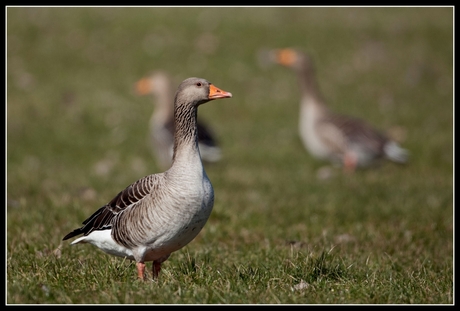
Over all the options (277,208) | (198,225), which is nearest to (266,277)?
(198,225)

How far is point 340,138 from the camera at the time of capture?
14086 mm

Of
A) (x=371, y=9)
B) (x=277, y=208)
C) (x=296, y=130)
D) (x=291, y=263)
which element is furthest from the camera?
(x=371, y=9)

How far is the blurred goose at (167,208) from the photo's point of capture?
539 centimetres

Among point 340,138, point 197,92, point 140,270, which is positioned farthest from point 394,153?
point 140,270

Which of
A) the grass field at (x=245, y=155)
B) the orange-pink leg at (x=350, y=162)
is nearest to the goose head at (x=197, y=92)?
the grass field at (x=245, y=155)

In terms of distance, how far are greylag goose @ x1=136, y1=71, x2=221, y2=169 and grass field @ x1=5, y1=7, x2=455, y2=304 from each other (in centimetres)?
38

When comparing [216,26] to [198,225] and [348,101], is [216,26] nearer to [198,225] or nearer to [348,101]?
[348,101]

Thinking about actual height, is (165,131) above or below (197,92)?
below

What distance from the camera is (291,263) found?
5.77 m

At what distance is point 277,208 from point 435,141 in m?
7.16

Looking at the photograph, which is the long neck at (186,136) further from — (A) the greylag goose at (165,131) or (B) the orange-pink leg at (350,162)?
(B) the orange-pink leg at (350,162)

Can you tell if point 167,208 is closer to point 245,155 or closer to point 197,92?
point 197,92

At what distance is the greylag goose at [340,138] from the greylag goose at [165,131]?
7.26 feet

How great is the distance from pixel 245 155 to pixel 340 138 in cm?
253
